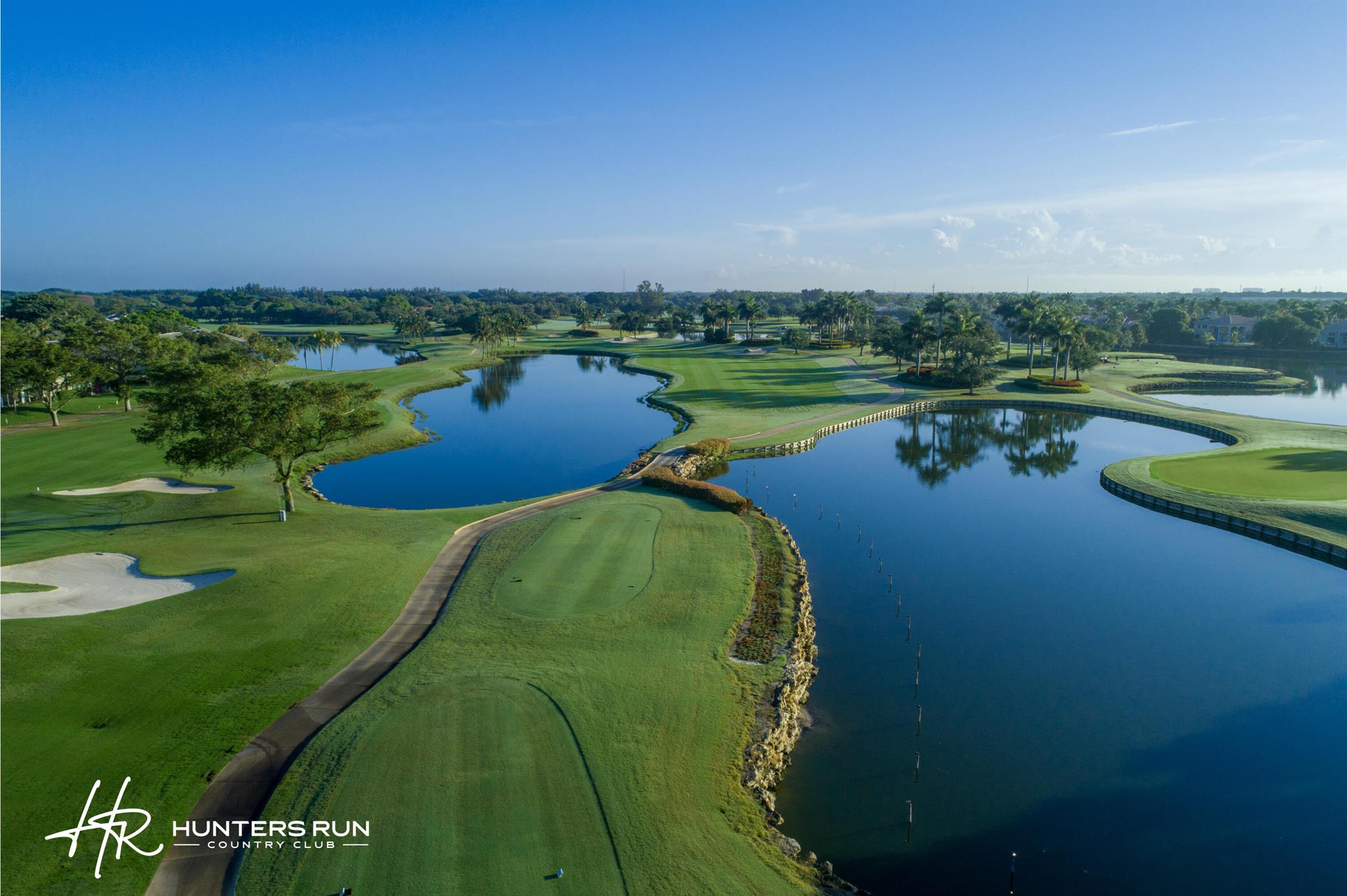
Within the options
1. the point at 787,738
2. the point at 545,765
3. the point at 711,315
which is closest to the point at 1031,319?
the point at 711,315

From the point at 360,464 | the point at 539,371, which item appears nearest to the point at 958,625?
the point at 360,464

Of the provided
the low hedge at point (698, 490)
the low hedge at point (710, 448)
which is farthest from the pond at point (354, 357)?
the low hedge at point (698, 490)

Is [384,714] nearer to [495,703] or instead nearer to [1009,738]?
[495,703]

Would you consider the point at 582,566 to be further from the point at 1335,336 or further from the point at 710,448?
the point at 1335,336

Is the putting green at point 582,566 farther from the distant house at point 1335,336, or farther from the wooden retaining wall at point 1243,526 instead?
the distant house at point 1335,336

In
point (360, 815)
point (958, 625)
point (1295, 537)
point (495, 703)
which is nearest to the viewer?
point (360, 815)

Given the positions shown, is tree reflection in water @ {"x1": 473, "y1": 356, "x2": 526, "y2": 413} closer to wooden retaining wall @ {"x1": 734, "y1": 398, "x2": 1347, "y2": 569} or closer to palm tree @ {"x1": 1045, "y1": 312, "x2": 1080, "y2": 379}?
wooden retaining wall @ {"x1": 734, "y1": 398, "x2": 1347, "y2": 569}
